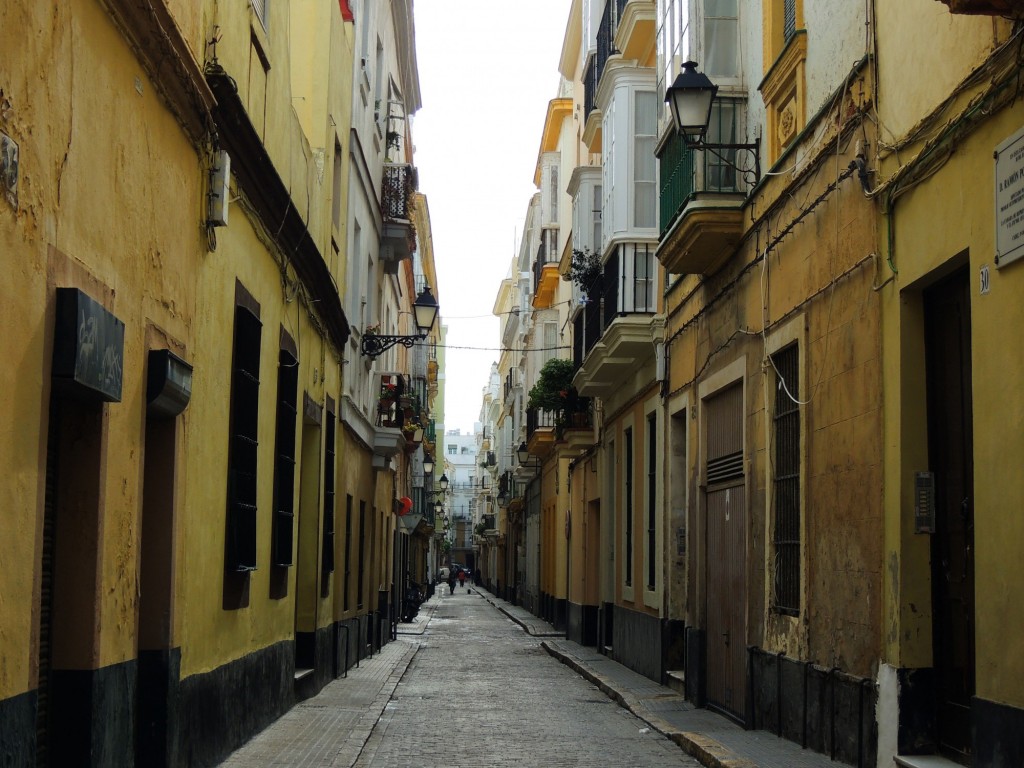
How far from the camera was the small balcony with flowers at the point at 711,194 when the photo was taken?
41.8 feet

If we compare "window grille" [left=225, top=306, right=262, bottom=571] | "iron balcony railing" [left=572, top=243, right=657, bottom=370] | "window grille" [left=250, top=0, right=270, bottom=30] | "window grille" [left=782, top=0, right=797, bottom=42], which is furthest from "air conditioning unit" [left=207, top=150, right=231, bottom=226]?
"iron balcony railing" [left=572, top=243, right=657, bottom=370]

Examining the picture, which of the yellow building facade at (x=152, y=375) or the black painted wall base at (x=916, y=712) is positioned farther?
the black painted wall base at (x=916, y=712)

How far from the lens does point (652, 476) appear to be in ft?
61.0

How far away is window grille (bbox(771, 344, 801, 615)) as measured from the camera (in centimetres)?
1091

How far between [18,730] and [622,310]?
46.0ft

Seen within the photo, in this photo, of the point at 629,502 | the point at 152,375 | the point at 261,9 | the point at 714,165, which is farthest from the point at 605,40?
the point at 152,375

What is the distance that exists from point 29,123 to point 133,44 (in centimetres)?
168

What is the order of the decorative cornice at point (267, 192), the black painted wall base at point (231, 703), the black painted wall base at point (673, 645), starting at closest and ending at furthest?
the black painted wall base at point (231, 703) → the decorative cornice at point (267, 192) → the black painted wall base at point (673, 645)

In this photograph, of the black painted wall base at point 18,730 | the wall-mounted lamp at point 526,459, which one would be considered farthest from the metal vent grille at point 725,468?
the wall-mounted lamp at point 526,459

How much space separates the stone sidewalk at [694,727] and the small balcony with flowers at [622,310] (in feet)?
14.6

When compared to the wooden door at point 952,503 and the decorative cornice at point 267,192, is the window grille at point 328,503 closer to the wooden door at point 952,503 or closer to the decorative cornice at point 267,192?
the decorative cornice at point 267,192

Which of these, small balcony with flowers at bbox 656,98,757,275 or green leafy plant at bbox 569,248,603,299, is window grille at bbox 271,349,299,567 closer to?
small balcony with flowers at bbox 656,98,757,275

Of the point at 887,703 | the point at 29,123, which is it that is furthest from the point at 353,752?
the point at 29,123

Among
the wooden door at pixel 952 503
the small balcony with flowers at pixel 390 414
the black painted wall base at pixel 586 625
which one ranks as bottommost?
the black painted wall base at pixel 586 625
